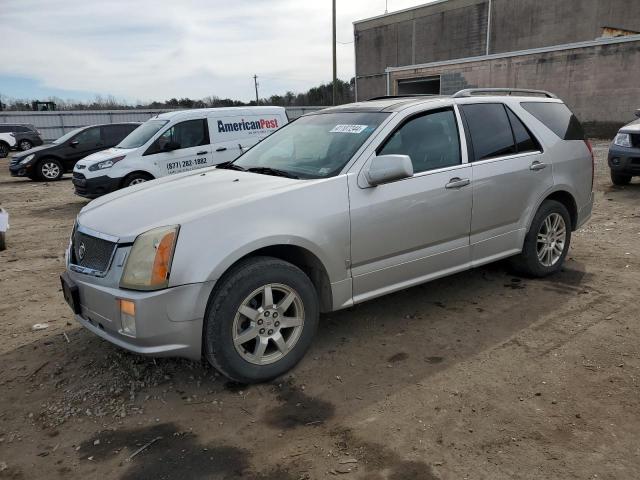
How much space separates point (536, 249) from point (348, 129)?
7.60ft

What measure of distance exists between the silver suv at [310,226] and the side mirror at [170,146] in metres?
6.06

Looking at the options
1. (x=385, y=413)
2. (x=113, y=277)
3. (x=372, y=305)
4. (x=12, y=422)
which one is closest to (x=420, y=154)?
(x=372, y=305)

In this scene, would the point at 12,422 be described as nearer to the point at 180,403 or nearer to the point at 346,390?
the point at 180,403

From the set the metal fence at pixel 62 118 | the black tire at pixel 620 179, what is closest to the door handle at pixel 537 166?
the black tire at pixel 620 179

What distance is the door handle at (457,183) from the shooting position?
4051mm

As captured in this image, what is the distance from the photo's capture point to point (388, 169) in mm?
3506

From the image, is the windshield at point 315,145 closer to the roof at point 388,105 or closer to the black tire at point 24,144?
the roof at point 388,105

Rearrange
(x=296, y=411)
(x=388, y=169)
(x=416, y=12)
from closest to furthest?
(x=296, y=411), (x=388, y=169), (x=416, y=12)

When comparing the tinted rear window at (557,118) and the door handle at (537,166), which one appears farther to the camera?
the tinted rear window at (557,118)

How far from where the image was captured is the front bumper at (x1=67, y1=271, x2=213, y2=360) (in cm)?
289

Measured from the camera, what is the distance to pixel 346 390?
3252mm

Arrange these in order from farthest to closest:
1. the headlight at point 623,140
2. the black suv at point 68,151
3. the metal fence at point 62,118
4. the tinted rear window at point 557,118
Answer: the metal fence at point 62,118 → the black suv at point 68,151 → the headlight at point 623,140 → the tinted rear window at point 557,118

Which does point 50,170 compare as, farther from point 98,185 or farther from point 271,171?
point 271,171

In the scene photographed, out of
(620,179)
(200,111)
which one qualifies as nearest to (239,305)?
(200,111)
